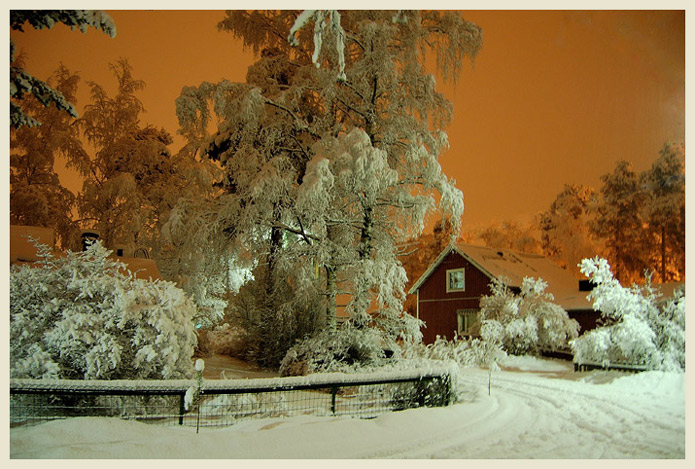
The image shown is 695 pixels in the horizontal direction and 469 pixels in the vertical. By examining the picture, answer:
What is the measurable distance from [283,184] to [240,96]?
2.85 m

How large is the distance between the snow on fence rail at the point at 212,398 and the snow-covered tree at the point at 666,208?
63.8 ft

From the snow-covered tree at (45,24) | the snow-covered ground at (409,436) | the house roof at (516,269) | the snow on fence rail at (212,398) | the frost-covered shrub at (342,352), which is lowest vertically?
the snow-covered ground at (409,436)

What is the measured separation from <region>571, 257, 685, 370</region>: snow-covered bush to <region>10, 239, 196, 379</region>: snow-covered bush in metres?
8.51

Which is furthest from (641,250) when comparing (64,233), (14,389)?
(14,389)

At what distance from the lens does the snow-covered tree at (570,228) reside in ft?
103

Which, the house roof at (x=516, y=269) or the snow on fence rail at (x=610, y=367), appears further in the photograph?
the house roof at (x=516, y=269)

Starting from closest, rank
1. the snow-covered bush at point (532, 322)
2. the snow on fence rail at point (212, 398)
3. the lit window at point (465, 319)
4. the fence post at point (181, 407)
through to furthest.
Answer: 1. the snow on fence rail at point (212, 398)
2. the fence post at point (181, 407)
3. the snow-covered bush at point (532, 322)
4. the lit window at point (465, 319)

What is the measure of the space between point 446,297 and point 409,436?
17691 mm

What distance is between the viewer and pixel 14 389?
7051mm

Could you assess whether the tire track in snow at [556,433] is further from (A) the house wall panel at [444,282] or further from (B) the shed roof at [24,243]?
(A) the house wall panel at [444,282]

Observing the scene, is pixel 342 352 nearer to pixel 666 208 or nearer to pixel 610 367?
pixel 610 367

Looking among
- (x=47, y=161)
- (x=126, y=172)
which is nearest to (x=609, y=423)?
(x=126, y=172)

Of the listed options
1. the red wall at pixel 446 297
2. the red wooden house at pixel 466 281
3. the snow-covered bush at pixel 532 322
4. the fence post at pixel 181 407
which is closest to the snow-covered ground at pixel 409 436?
the fence post at pixel 181 407

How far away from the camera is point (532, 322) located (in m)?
17.6
